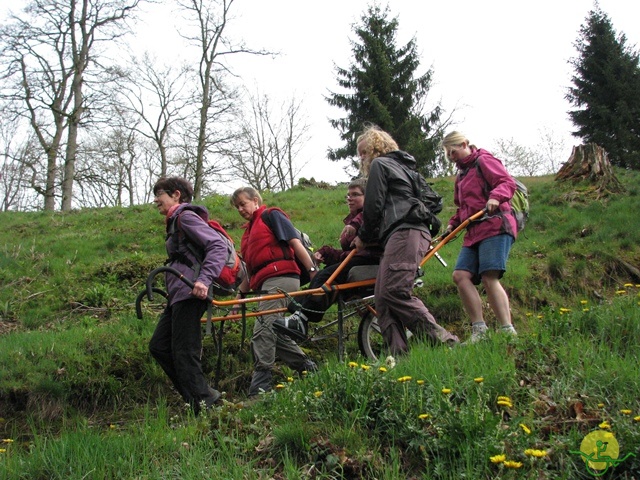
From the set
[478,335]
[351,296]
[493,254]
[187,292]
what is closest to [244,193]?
[187,292]

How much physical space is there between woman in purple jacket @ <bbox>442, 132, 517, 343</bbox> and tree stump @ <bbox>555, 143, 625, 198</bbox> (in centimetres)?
835

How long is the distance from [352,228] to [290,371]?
1517mm

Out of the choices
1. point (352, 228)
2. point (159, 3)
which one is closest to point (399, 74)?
point (159, 3)

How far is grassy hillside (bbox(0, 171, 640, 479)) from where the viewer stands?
111 inches

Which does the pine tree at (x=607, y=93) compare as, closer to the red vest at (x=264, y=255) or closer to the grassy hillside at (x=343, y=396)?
the grassy hillside at (x=343, y=396)

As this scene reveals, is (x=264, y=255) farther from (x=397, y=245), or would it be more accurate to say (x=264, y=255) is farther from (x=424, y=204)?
(x=424, y=204)

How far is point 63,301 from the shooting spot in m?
8.29

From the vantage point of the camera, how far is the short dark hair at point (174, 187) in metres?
4.90

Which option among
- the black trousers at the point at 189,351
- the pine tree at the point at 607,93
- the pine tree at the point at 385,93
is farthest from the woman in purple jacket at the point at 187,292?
the pine tree at the point at 607,93

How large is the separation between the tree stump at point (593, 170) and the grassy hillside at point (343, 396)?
177 inches

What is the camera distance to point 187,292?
4539 mm

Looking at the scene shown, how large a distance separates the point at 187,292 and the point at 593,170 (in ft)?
38.5

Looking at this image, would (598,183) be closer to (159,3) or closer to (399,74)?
(399,74)

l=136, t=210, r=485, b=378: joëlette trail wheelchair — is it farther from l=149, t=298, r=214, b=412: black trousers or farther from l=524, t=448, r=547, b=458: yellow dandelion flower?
l=524, t=448, r=547, b=458: yellow dandelion flower
